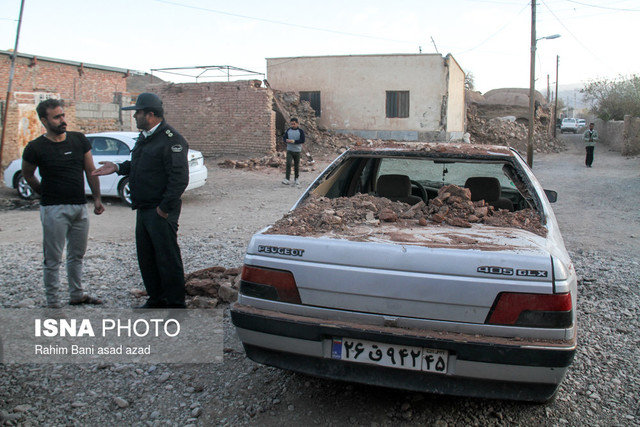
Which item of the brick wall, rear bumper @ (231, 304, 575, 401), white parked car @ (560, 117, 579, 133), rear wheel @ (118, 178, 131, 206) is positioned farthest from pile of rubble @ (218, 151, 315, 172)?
white parked car @ (560, 117, 579, 133)

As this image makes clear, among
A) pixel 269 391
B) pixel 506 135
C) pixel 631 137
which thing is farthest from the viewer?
pixel 506 135

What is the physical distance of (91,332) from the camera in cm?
390

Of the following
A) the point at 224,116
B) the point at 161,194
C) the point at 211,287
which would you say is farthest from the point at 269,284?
the point at 224,116

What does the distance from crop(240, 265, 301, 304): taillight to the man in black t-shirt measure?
6.98ft

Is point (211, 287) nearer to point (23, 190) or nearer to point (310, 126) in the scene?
point (23, 190)

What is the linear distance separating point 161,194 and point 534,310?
2840mm

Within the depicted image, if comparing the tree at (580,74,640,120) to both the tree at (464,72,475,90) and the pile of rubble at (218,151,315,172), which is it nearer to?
the tree at (464,72,475,90)

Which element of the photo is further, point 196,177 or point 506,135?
point 506,135

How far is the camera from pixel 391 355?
2455 millimetres

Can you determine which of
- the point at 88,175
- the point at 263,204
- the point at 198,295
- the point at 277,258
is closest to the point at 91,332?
the point at 198,295

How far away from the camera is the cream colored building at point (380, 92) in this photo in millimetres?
25219

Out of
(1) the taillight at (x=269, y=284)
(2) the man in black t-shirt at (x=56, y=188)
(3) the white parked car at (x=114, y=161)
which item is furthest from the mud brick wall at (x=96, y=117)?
(1) the taillight at (x=269, y=284)

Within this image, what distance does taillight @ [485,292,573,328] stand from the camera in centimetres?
231

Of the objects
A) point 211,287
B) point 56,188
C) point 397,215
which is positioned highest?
point 56,188
